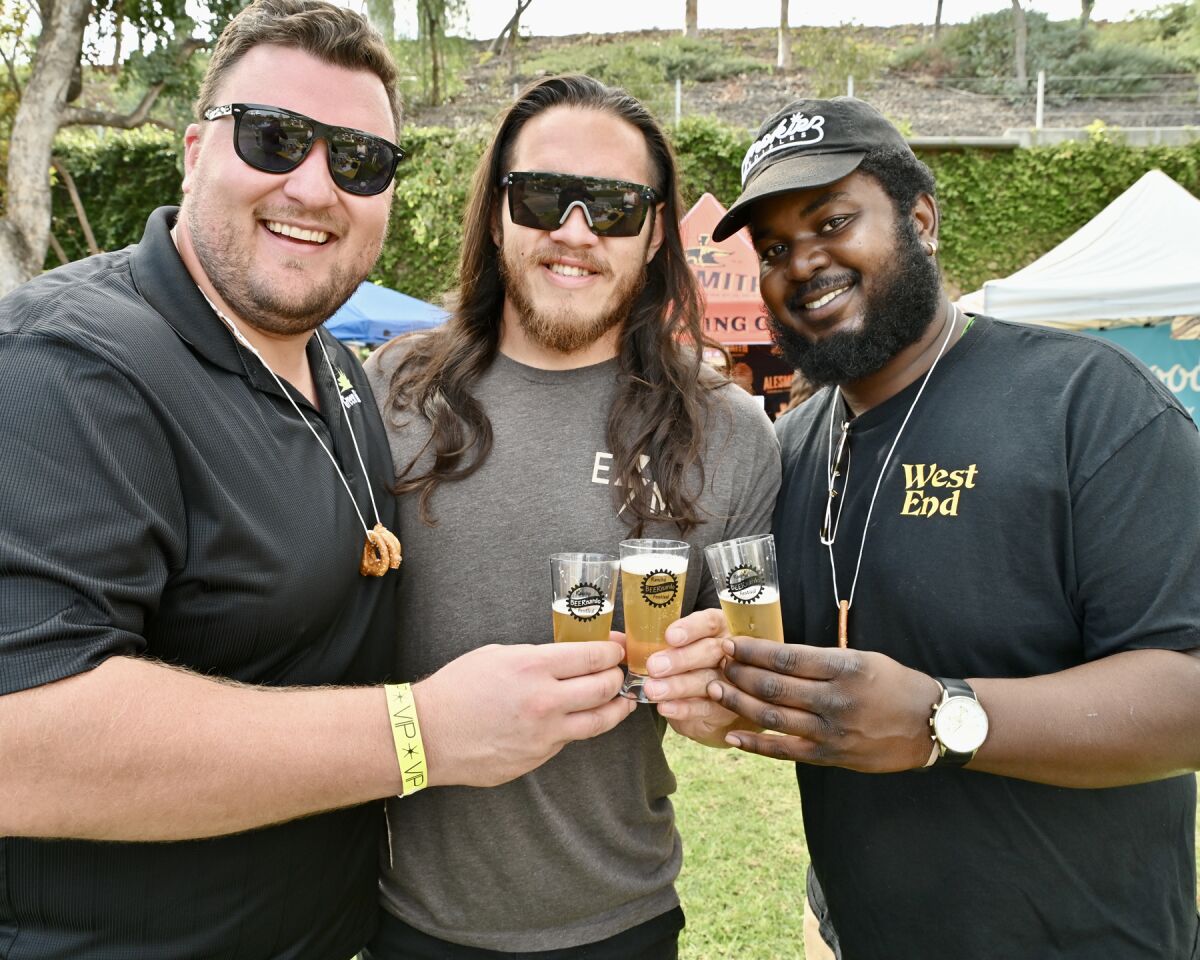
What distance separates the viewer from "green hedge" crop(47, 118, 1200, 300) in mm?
15398

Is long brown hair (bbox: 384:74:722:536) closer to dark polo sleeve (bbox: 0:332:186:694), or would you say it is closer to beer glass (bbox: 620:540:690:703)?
beer glass (bbox: 620:540:690:703)

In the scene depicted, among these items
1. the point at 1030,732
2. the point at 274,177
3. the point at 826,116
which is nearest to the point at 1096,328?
the point at 826,116

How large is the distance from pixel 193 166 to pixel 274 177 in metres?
0.24

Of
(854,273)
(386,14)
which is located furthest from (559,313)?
(386,14)

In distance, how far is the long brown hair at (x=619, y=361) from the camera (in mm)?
2373

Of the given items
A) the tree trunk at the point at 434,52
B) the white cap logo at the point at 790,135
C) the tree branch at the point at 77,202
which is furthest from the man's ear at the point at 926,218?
the tree trunk at the point at 434,52

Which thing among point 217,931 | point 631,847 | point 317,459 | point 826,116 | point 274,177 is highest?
point 826,116

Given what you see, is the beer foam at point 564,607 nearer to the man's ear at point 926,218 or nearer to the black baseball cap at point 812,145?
the black baseball cap at point 812,145

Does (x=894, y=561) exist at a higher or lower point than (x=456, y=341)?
lower

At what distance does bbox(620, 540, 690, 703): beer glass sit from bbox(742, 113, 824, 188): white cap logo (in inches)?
48.7

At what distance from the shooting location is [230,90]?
2.01 m

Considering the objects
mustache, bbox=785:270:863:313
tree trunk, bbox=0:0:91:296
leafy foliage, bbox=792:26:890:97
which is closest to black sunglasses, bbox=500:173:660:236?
mustache, bbox=785:270:863:313

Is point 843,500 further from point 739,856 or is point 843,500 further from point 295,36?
point 739,856

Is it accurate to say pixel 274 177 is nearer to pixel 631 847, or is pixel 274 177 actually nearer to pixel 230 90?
pixel 230 90
